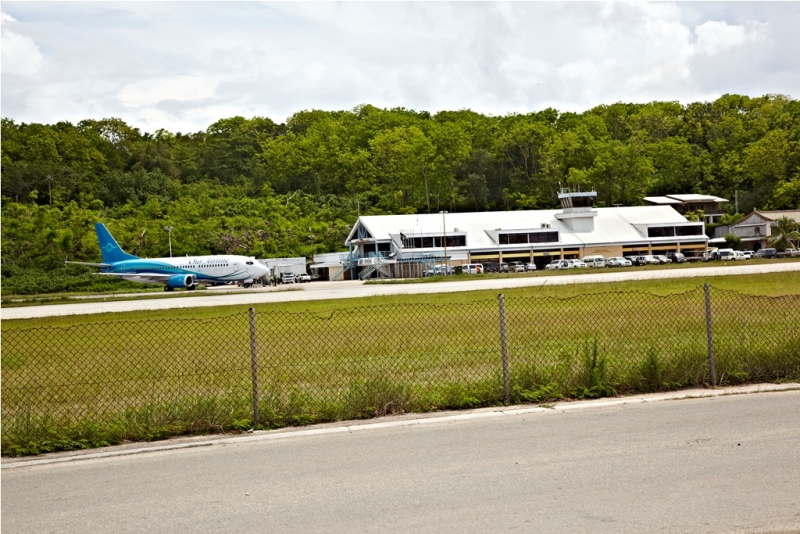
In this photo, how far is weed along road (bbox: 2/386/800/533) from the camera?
612 centimetres

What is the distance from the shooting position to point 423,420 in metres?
9.73

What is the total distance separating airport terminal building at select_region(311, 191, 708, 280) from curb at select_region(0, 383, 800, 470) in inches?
3262

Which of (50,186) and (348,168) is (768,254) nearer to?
(348,168)

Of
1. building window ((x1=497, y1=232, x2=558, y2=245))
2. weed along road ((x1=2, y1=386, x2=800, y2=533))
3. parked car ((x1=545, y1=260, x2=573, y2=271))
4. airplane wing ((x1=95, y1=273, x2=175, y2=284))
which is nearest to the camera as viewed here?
weed along road ((x1=2, y1=386, x2=800, y2=533))

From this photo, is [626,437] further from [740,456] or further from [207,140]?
[207,140]

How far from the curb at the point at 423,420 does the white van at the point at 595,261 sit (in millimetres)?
84197

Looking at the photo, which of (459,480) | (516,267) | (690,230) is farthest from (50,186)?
(459,480)

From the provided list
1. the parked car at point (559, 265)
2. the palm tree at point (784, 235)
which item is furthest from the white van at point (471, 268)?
the palm tree at point (784, 235)

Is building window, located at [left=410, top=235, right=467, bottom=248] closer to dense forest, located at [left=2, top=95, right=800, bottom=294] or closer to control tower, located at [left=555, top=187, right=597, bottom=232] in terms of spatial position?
control tower, located at [left=555, top=187, right=597, bottom=232]

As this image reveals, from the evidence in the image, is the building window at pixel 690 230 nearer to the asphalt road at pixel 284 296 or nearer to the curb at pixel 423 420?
the asphalt road at pixel 284 296

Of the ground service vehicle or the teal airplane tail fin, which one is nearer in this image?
the teal airplane tail fin

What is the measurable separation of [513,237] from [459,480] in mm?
96009

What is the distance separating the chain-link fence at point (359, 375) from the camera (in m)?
9.80

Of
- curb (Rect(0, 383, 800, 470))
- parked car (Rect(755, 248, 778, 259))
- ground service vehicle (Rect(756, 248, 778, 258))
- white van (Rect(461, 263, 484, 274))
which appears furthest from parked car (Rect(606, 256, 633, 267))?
curb (Rect(0, 383, 800, 470))
